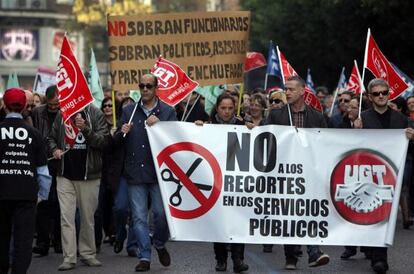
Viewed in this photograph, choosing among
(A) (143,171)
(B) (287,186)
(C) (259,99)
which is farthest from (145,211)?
(C) (259,99)

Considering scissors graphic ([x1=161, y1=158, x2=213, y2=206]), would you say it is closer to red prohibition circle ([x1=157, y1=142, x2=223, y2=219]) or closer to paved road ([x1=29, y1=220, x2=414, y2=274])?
red prohibition circle ([x1=157, y1=142, x2=223, y2=219])

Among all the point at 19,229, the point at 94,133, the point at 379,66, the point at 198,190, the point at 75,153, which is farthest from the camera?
the point at 379,66

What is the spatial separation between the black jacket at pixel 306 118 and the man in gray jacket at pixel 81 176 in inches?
66.5

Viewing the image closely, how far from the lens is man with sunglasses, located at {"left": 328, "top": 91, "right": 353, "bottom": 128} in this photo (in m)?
15.4

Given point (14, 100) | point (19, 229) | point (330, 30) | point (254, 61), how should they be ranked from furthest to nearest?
point (330, 30) < point (254, 61) < point (14, 100) < point (19, 229)

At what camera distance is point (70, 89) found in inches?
470

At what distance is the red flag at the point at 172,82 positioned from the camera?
13.1 meters

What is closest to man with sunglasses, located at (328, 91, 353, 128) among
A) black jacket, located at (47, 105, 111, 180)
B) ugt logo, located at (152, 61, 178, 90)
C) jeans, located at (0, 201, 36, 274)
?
ugt logo, located at (152, 61, 178, 90)

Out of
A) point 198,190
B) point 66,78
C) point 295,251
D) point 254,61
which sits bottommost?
point 295,251

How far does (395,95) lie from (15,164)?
21.5 ft

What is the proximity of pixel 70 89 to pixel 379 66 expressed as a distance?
3.97m

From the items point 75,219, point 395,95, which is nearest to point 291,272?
point 75,219

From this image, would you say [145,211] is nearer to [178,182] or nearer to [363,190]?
[178,182]

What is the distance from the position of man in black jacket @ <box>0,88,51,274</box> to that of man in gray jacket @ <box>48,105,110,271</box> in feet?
4.76
